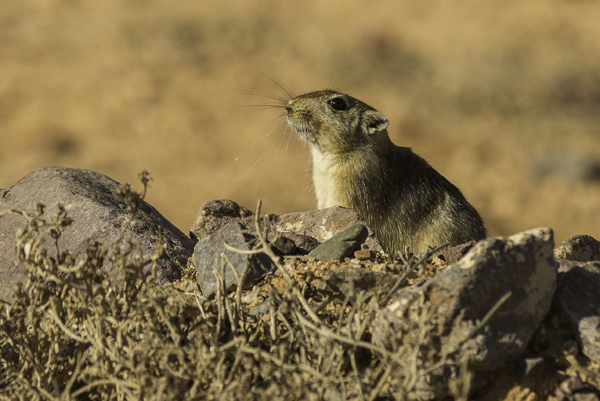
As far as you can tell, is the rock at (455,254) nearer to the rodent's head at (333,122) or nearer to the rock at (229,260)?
the rock at (229,260)

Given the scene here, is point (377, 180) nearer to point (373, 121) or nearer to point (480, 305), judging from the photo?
point (373, 121)

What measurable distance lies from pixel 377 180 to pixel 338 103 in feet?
3.00

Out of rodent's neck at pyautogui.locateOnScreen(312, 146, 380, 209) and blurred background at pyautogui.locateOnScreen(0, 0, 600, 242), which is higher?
blurred background at pyautogui.locateOnScreen(0, 0, 600, 242)

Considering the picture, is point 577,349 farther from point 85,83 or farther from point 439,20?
point 439,20

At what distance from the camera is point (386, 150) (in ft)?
26.0

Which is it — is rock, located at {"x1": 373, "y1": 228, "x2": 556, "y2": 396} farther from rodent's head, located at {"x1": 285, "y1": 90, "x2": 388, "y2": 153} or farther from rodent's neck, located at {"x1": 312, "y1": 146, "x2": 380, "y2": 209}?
rodent's head, located at {"x1": 285, "y1": 90, "x2": 388, "y2": 153}

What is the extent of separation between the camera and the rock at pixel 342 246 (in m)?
4.88

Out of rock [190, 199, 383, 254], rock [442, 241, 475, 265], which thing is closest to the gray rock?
rock [190, 199, 383, 254]

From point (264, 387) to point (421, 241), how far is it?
13.2 feet

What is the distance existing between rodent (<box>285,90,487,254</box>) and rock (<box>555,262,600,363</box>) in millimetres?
3040

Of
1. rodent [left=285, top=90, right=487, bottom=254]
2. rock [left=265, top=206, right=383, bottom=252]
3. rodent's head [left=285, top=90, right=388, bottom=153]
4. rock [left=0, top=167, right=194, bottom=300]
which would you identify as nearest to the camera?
rock [left=0, top=167, right=194, bottom=300]

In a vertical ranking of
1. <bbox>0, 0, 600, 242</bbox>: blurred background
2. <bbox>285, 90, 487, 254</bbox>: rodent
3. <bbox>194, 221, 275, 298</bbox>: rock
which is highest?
<bbox>0, 0, 600, 242</bbox>: blurred background

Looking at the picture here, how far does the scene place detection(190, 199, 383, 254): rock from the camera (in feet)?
18.7

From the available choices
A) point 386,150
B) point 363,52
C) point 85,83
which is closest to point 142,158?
point 85,83
